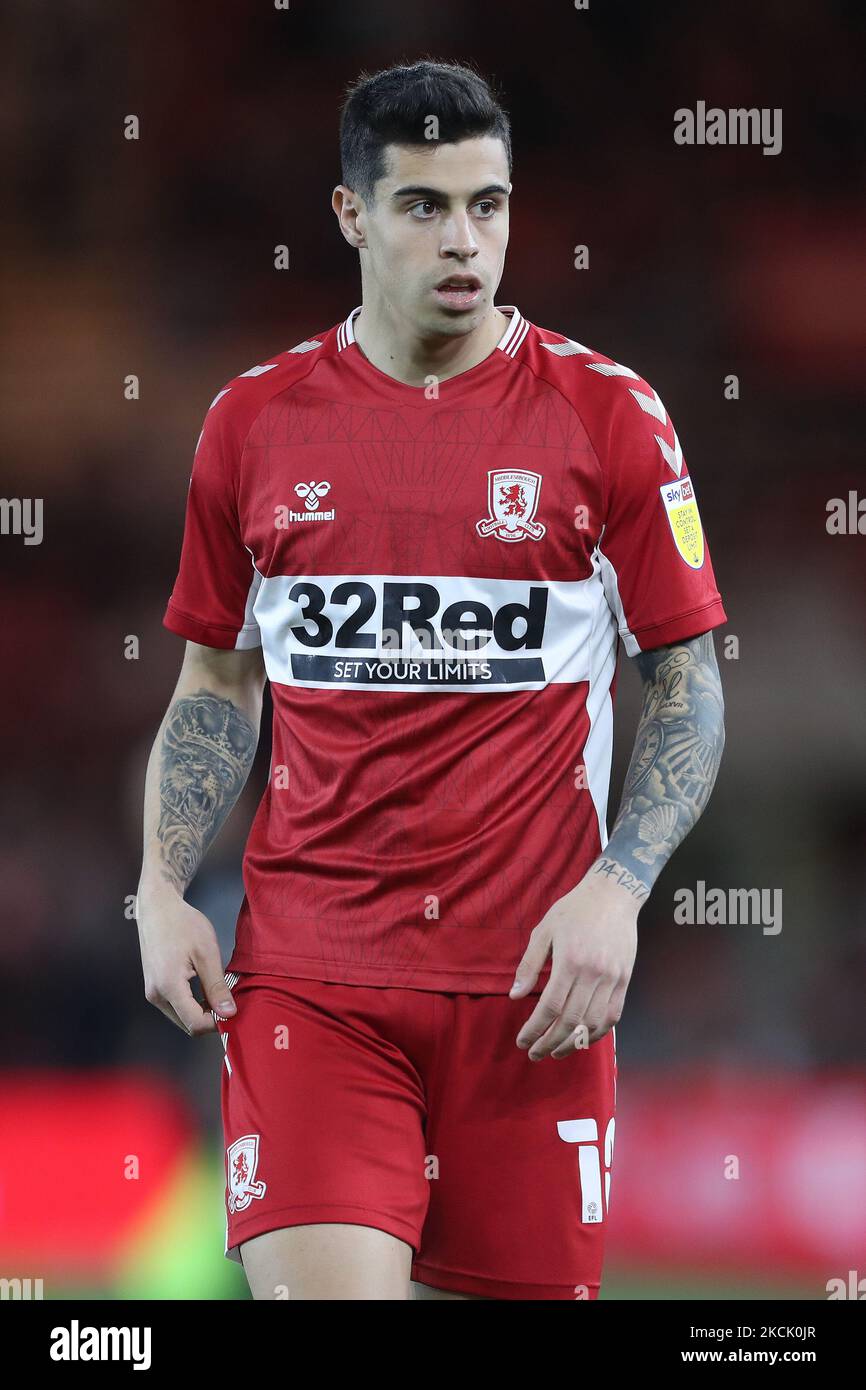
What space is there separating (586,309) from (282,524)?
3872 millimetres

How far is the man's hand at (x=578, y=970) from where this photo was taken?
2070 mm

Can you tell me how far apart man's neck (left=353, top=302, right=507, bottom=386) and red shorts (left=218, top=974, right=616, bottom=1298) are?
0.92 metres

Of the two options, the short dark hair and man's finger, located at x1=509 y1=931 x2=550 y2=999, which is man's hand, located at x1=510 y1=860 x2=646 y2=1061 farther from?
the short dark hair

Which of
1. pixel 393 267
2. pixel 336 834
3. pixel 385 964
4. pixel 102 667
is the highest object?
pixel 102 667

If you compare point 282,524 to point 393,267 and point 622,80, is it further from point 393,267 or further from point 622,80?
point 622,80

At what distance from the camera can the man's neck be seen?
2467mm

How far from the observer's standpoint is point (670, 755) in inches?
91.0

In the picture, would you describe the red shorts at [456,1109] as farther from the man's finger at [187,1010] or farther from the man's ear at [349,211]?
the man's ear at [349,211]

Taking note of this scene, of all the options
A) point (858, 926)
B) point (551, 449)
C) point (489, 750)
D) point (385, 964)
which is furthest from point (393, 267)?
point (858, 926)

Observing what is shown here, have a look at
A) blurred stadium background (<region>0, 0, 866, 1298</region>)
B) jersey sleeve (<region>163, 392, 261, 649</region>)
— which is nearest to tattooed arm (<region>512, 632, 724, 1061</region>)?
jersey sleeve (<region>163, 392, 261, 649</region>)

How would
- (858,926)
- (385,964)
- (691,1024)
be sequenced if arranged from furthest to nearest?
(858,926) → (691,1024) → (385,964)

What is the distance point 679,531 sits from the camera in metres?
2.38

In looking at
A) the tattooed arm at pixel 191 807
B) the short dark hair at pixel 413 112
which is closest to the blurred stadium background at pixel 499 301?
the tattooed arm at pixel 191 807

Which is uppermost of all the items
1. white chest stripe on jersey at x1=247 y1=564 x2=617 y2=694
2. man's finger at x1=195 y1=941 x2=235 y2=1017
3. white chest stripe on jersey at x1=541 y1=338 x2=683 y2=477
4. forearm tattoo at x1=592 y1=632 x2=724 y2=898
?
white chest stripe on jersey at x1=541 y1=338 x2=683 y2=477
